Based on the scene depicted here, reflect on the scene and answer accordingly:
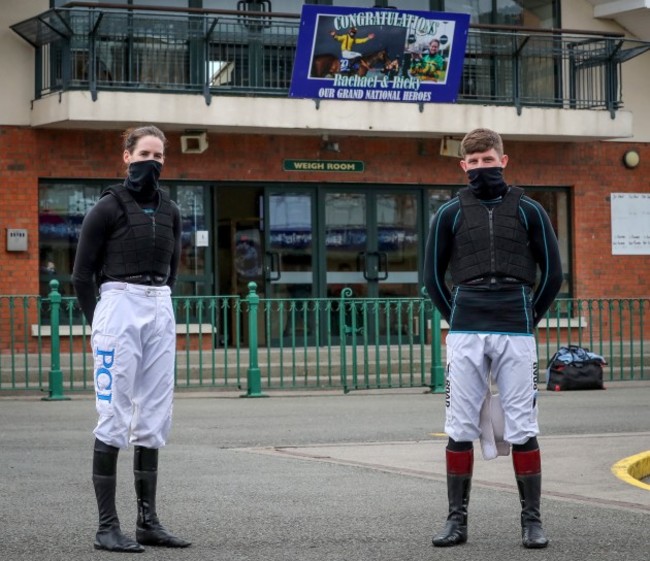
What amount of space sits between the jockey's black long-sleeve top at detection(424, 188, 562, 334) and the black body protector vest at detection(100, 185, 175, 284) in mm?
1269

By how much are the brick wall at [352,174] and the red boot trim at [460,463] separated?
14825mm

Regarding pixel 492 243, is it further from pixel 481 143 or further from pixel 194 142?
pixel 194 142

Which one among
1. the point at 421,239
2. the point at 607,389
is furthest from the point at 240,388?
the point at 421,239

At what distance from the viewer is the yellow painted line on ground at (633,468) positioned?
30.3 feet

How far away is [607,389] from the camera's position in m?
18.0

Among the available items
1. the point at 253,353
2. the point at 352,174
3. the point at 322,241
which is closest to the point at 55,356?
the point at 253,353

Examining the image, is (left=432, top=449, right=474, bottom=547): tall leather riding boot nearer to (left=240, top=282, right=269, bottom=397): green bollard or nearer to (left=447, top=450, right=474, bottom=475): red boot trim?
(left=447, top=450, right=474, bottom=475): red boot trim

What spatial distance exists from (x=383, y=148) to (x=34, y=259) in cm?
568

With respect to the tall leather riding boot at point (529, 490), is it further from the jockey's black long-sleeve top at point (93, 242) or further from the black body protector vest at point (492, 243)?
the jockey's black long-sleeve top at point (93, 242)

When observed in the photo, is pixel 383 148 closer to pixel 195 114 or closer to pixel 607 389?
pixel 195 114

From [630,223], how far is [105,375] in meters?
18.3

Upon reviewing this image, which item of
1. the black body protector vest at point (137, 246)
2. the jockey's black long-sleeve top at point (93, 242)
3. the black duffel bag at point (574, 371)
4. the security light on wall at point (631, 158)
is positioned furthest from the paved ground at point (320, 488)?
the security light on wall at point (631, 158)

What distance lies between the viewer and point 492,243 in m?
6.74

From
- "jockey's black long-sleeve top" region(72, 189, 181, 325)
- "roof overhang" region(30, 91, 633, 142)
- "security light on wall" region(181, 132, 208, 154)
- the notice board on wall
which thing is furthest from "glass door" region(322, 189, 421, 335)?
"jockey's black long-sleeve top" region(72, 189, 181, 325)
